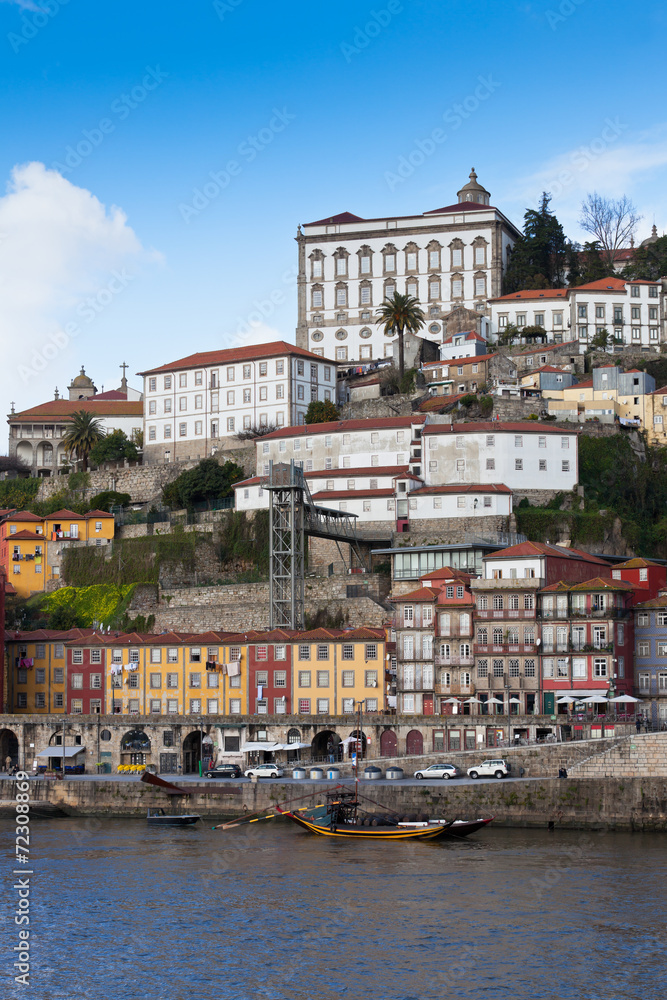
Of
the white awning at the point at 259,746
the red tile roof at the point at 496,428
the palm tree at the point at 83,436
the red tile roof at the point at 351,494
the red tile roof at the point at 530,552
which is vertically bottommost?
the white awning at the point at 259,746

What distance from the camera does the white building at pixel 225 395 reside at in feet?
368

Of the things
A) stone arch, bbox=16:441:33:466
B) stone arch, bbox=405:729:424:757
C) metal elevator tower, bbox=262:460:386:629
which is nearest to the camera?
stone arch, bbox=405:729:424:757

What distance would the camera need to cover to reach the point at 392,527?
9069 centimetres

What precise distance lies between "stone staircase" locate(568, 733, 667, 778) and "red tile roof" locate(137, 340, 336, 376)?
5896cm

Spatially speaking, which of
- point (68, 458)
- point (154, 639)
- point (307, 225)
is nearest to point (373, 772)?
point (154, 639)

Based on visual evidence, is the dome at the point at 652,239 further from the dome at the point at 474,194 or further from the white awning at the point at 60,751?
the white awning at the point at 60,751

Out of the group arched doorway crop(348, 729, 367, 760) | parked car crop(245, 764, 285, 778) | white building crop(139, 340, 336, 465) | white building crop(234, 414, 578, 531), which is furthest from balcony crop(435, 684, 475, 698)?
white building crop(139, 340, 336, 465)

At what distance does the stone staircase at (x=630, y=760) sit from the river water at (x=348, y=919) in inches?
119

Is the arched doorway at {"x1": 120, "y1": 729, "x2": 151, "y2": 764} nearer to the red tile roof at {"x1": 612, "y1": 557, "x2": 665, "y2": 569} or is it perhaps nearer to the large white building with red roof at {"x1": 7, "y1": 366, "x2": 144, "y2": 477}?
the red tile roof at {"x1": 612, "y1": 557, "x2": 665, "y2": 569}

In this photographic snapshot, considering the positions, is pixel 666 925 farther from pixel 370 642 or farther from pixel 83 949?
pixel 370 642

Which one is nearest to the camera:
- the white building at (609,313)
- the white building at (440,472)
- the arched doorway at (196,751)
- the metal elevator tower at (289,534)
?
the arched doorway at (196,751)

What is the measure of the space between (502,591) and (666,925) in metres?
32.2

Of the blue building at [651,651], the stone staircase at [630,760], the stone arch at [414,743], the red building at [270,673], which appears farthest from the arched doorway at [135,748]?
the blue building at [651,651]

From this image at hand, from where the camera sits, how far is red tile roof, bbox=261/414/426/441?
97812 mm
